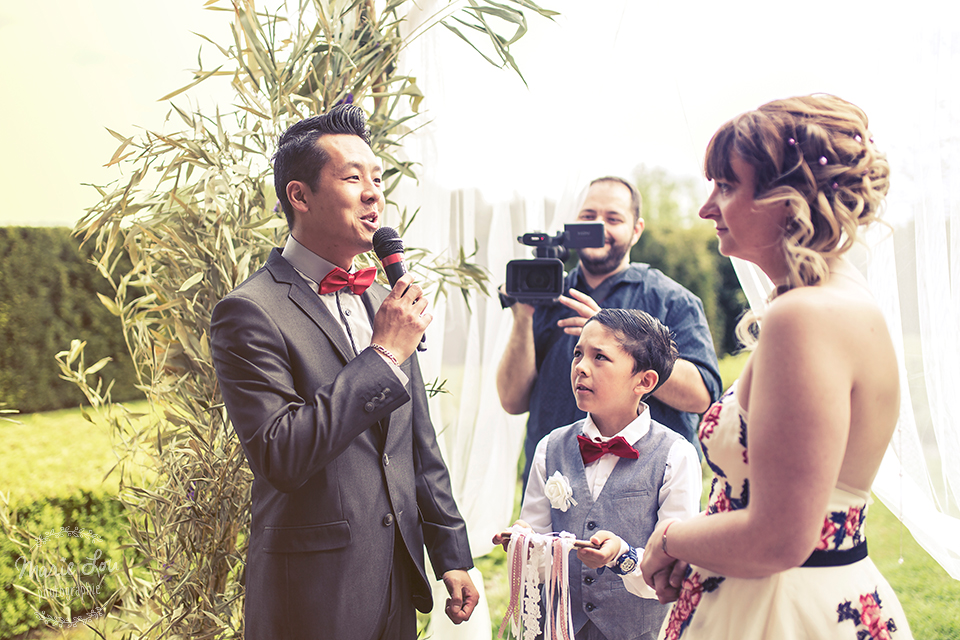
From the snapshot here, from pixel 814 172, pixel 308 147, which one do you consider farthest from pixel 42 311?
pixel 814 172

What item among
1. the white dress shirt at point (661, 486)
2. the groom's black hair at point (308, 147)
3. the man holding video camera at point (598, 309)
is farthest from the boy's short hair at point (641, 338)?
A: the groom's black hair at point (308, 147)

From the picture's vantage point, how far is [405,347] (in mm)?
1259

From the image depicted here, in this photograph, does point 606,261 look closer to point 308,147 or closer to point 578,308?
point 578,308

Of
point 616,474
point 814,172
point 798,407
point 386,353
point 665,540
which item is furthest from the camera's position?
point 616,474

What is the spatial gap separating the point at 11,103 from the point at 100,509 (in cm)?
202

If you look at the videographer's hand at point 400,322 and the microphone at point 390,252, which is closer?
the videographer's hand at point 400,322

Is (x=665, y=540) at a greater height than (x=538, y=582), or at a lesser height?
greater

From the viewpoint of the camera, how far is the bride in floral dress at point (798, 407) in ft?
2.57

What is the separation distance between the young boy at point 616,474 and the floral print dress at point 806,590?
14.2 inches

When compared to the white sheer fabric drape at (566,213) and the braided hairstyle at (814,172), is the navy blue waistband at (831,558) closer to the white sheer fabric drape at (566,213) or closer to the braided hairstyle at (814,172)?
the braided hairstyle at (814,172)

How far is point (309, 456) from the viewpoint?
1134 millimetres

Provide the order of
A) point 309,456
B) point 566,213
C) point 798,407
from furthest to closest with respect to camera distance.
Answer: point 566,213 → point 309,456 → point 798,407

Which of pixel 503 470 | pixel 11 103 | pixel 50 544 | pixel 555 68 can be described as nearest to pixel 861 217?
pixel 555 68

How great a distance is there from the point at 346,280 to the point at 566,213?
58.0 inches
